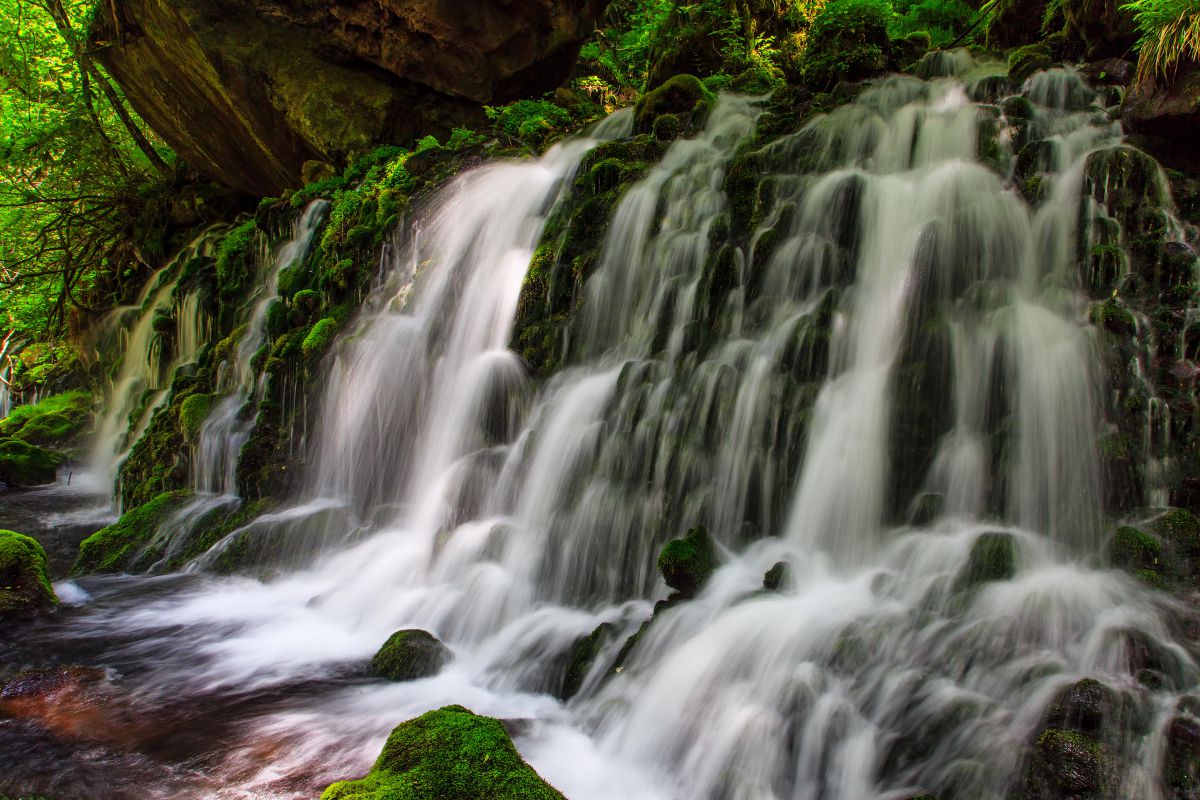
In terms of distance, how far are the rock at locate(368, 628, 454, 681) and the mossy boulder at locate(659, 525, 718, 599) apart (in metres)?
1.56

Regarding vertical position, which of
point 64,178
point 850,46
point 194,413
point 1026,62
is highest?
point 64,178

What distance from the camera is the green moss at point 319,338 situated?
9188 mm

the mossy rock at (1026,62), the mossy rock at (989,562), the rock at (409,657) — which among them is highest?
the mossy rock at (1026,62)

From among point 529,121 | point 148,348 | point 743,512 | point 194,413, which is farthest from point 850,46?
point 148,348

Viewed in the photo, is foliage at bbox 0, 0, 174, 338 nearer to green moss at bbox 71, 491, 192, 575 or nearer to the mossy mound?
green moss at bbox 71, 491, 192, 575

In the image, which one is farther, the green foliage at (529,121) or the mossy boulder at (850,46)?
the green foliage at (529,121)

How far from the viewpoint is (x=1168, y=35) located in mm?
5516

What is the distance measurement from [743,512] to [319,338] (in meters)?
5.97

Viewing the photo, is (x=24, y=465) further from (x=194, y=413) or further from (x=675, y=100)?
(x=675, y=100)

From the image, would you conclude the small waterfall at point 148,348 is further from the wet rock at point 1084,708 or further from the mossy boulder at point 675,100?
the wet rock at point 1084,708

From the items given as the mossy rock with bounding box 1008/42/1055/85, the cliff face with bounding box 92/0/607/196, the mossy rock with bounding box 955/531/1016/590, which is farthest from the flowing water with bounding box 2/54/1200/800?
the cliff face with bounding box 92/0/607/196

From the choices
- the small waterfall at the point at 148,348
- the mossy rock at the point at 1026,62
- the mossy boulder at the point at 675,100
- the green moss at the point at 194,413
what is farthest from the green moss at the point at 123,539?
the mossy rock at the point at 1026,62

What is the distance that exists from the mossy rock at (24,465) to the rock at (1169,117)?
48.5 ft

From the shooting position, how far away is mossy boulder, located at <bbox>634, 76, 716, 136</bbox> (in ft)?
30.6
